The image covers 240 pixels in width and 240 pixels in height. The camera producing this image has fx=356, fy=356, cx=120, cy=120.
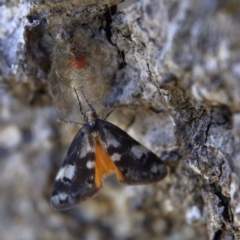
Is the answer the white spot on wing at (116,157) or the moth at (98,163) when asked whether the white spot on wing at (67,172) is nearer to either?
the moth at (98,163)

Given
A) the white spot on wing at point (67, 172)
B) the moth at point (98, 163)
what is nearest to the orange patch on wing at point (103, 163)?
the moth at point (98, 163)

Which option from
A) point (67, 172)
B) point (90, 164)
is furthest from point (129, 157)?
point (67, 172)

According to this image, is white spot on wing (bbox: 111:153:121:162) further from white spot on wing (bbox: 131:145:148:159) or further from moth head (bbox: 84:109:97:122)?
moth head (bbox: 84:109:97:122)

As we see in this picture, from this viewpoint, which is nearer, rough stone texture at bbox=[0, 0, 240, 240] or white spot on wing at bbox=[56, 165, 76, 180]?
rough stone texture at bbox=[0, 0, 240, 240]

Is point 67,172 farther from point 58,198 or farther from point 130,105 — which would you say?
point 130,105

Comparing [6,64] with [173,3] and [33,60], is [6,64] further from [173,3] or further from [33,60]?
[173,3]

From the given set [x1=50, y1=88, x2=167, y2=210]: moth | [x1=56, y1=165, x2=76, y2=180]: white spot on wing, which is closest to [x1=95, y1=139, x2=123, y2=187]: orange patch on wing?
[x1=50, y1=88, x2=167, y2=210]: moth

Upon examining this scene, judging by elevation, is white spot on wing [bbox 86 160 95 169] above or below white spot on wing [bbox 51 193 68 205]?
above
